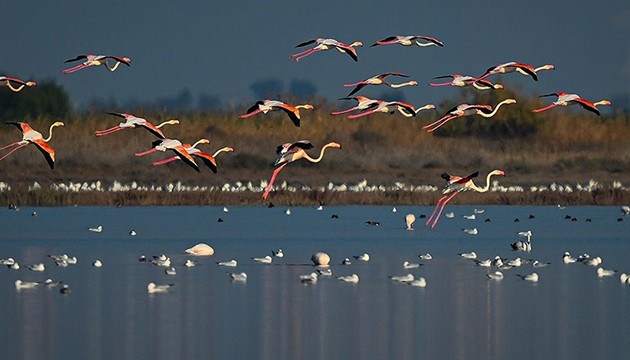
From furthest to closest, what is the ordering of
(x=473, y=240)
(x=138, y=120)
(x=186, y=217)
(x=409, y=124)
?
1. (x=409, y=124)
2. (x=186, y=217)
3. (x=473, y=240)
4. (x=138, y=120)

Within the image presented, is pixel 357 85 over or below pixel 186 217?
over

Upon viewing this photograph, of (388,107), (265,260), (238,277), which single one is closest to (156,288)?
(238,277)

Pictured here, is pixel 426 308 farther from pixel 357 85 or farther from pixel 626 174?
pixel 626 174

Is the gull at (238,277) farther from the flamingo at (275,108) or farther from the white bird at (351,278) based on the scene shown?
the flamingo at (275,108)

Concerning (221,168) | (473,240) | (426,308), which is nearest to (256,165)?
(221,168)

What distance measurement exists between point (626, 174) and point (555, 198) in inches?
302

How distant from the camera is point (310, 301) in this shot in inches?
783

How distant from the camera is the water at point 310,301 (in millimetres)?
16938

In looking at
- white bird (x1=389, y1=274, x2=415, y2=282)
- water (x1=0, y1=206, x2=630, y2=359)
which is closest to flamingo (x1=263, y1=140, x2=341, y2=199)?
water (x1=0, y1=206, x2=630, y2=359)

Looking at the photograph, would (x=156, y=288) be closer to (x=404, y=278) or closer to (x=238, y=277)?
(x=238, y=277)

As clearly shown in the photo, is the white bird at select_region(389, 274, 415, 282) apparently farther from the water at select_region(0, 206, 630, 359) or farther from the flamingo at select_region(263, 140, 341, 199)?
the flamingo at select_region(263, 140, 341, 199)

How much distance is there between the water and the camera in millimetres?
16938

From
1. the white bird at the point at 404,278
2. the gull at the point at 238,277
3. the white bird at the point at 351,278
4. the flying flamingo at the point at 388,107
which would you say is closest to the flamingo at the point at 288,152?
the flying flamingo at the point at 388,107

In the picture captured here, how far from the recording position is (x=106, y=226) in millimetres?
31328
